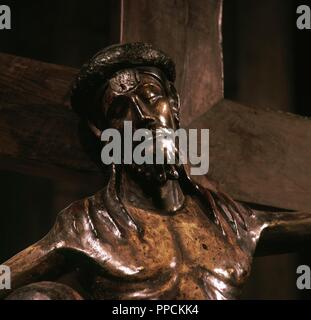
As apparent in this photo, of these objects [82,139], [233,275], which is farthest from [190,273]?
[82,139]

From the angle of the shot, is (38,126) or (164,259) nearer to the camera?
(164,259)

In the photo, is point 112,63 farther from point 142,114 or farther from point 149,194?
point 149,194

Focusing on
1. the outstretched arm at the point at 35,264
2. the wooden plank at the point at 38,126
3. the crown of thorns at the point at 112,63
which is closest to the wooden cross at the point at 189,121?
the wooden plank at the point at 38,126

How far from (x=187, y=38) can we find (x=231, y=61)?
1.32 metres

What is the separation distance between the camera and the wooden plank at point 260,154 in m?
2.30

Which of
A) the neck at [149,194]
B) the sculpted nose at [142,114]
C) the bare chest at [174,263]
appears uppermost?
the sculpted nose at [142,114]

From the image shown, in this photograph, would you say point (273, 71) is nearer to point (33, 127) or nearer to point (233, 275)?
point (33, 127)

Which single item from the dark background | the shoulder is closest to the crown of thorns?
the shoulder

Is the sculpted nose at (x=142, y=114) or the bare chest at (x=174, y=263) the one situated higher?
the sculpted nose at (x=142, y=114)

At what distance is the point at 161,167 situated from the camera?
1951 millimetres

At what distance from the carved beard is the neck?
Result: 0.06ft

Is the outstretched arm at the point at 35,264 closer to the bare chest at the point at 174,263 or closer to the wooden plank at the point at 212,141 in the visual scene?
the bare chest at the point at 174,263

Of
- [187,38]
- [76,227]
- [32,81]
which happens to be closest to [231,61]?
[187,38]

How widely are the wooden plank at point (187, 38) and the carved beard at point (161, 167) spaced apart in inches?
13.8
